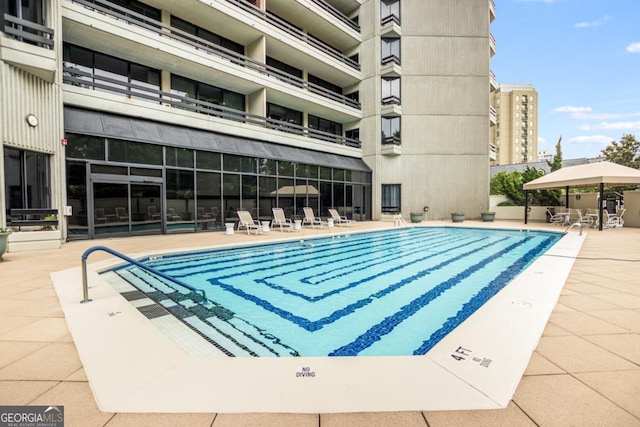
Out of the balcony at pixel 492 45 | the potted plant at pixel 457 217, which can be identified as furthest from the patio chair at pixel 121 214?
the balcony at pixel 492 45

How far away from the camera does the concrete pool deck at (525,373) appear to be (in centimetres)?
177

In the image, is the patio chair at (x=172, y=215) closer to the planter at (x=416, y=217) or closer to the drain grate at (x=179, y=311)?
the drain grate at (x=179, y=311)

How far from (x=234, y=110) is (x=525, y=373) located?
14222 mm

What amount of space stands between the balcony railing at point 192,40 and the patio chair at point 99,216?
696cm

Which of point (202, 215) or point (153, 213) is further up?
point (153, 213)

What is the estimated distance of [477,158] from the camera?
67.6 feet

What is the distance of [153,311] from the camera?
3912 mm

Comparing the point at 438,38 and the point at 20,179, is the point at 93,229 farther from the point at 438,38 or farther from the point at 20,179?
the point at 438,38

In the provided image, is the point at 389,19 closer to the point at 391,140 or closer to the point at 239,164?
the point at 391,140

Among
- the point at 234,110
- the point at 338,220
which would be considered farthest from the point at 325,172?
the point at 234,110

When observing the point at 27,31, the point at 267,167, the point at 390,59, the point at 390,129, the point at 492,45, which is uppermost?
the point at 492,45

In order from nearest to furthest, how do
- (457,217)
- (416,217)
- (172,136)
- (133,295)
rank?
(133,295)
(172,136)
(457,217)
(416,217)

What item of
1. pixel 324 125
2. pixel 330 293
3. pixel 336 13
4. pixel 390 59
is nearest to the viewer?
pixel 330 293

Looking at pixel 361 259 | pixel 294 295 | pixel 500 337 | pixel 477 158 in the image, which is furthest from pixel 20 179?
pixel 477 158
